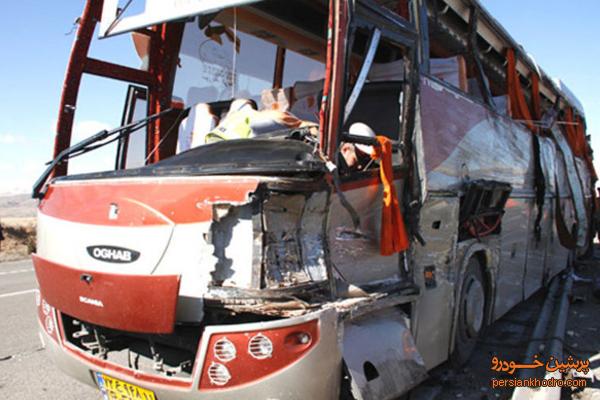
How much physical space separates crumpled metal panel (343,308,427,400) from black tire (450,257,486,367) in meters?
1.36

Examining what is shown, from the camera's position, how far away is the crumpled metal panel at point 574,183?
8.94 metres

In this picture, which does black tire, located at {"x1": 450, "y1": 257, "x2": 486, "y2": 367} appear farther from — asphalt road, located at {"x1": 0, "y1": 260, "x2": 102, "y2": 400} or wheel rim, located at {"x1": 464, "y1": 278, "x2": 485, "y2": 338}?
asphalt road, located at {"x1": 0, "y1": 260, "x2": 102, "y2": 400}

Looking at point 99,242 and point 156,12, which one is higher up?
point 156,12

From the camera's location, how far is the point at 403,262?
3.50 meters

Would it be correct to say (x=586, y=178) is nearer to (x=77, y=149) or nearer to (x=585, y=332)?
(x=585, y=332)

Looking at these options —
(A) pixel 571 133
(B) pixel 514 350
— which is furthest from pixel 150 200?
(A) pixel 571 133

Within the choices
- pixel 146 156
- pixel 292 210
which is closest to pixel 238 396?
pixel 292 210

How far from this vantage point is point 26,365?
4758mm

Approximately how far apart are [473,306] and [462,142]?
1.57 metres

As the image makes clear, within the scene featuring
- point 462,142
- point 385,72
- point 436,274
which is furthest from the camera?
point 462,142

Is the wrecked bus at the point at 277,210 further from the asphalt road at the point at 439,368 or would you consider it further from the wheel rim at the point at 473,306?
the asphalt road at the point at 439,368

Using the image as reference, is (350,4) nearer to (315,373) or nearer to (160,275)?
(160,275)

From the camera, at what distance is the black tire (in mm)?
4512

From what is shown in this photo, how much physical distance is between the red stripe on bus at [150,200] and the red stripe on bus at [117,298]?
1.02ft
